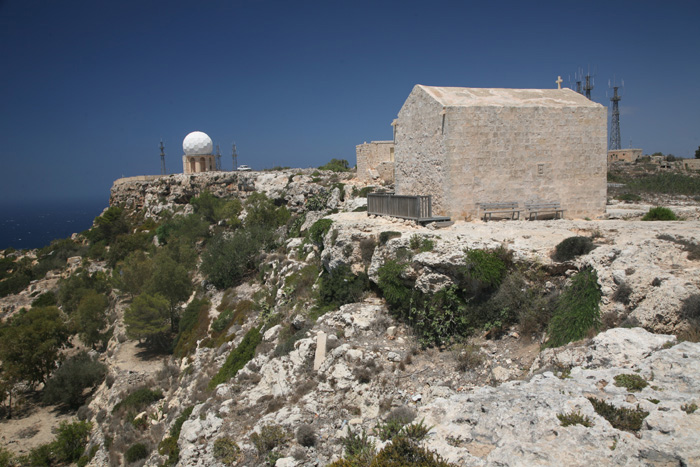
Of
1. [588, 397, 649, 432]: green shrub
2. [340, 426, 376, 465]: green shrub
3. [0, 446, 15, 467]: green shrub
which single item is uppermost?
[588, 397, 649, 432]: green shrub

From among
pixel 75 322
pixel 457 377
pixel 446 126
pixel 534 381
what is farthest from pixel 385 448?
pixel 75 322

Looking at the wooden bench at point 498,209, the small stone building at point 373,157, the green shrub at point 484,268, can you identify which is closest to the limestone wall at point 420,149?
the wooden bench at point 498,209

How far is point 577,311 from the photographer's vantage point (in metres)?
8.86

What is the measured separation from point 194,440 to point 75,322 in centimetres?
2921

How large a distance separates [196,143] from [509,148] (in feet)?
164

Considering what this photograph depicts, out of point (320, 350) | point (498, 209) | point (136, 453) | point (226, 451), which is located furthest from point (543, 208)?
point (136, 453)

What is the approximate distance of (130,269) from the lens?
3188cm

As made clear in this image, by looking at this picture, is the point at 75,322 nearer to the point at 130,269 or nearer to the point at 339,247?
the point at 130,269

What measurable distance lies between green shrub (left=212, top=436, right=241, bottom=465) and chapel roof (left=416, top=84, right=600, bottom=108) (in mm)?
12214

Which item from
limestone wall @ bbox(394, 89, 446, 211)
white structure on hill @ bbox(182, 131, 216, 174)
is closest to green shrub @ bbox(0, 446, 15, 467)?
limestone wall @ bbox(394, 89, 446, 211)

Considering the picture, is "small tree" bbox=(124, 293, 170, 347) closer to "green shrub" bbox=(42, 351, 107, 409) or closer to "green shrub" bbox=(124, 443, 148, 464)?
"green shrub" bbox=(42, 351, 107, 409)

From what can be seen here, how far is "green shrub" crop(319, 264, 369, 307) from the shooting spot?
44.4 feet

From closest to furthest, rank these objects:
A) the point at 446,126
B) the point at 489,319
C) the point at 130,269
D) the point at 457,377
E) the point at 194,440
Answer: the point at 457,377 → the point at 194,440 → the point at 489,319 → the point at 446,126 → the point at 130,269

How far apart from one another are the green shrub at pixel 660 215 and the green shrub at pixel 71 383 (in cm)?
3070
